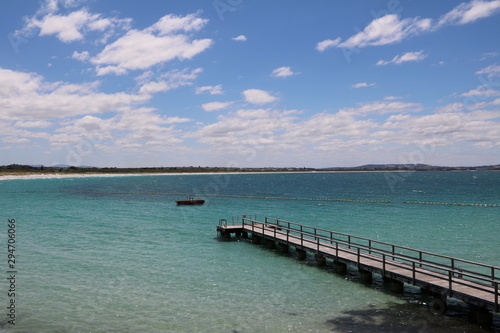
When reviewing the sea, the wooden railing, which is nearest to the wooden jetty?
the wooden railing

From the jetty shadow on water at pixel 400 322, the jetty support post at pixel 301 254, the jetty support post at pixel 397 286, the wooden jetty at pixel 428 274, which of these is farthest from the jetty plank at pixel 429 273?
the jetty shadow on water at pixel 400 322

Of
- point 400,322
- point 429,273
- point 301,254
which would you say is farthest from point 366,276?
point 301,254

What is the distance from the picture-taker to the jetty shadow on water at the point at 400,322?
47.1 feet

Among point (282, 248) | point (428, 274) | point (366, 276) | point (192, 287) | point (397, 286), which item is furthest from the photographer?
point (282, 248)

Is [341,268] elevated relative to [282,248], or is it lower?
elevated

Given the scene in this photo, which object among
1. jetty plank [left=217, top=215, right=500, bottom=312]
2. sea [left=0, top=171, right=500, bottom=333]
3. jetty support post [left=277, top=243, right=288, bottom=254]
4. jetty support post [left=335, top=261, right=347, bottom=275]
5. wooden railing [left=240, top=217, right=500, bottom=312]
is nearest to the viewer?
jetty plank [left=217, top=215, right=500, bottom=312]

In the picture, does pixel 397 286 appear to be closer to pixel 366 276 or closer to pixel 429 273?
pixel 429 273

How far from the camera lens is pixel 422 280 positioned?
1738 cm

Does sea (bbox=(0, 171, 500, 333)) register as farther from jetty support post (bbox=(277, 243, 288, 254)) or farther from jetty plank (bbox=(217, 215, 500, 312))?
jetty plank (bbox=(217, 215, 500, 312))

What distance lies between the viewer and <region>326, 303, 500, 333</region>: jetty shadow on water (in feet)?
47.1

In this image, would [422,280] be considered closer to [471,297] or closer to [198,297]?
[471,297]

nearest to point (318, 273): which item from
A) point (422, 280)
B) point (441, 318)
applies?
point (422, 280)

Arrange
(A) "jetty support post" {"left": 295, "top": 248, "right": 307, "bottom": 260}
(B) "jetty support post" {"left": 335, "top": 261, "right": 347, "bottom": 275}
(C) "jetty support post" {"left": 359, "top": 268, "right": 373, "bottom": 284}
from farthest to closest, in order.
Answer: (A) "jetty support post" {"left": 295, "top": 248, "right": 307, "bottom": 260}, (B) "jetty support post" {"left": 335, "top": 261, "right": 347, "bottom": 275}, (C) "jetty support post" {"left": 359, "top": 268, "right": 373, "bottom": 284}

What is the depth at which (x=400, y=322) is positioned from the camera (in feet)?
49.5
